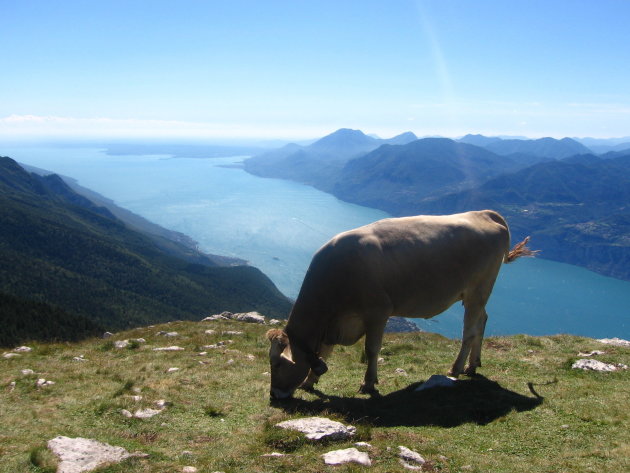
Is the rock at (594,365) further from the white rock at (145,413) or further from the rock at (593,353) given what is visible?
the white rock at (145,413)

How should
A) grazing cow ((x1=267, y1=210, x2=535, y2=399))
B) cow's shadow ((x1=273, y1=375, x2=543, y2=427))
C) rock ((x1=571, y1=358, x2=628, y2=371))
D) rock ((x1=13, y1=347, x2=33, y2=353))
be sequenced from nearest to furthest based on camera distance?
1. cow's shadow ((x1=273, y1=375, x2=543, y2=427))
2. grazing cow ((x1=267, y1=210, x2=535, y2=399))
3. rock ((x1=571, y1=358, x2=628, y2=371))
4. rock ((x1=13, y1=347, x2=33, y2=353))

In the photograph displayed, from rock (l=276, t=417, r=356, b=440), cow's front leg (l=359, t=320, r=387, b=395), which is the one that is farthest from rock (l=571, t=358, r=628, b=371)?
rock (l=276, t=417, r=356, b=440)

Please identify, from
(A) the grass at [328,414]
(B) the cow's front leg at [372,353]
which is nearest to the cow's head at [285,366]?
(A) the grass at [328,414]

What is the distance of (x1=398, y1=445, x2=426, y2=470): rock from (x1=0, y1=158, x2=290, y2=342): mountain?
11908 centimetres

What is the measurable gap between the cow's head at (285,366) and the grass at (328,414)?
18.2 inches

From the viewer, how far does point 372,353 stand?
11078 mm

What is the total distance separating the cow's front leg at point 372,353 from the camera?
10.8 m

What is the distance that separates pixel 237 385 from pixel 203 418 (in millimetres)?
3016

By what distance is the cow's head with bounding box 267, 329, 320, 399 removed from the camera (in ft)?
35.2

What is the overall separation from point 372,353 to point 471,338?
3.60m

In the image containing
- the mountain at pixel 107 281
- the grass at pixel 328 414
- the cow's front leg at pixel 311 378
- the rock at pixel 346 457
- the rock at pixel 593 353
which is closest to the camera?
the rock at pixel 346 457

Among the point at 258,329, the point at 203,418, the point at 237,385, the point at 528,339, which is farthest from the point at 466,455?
the point at 258,329

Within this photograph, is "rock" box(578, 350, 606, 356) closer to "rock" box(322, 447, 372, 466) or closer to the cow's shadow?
the cow's shadow

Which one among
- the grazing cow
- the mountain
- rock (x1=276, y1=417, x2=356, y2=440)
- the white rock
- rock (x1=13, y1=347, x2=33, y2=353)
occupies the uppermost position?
the grazing cow
